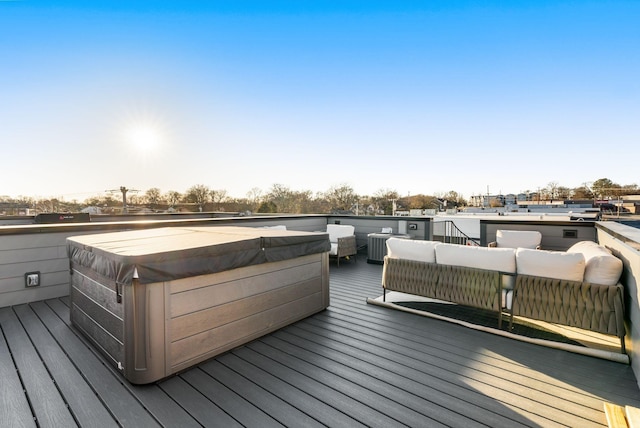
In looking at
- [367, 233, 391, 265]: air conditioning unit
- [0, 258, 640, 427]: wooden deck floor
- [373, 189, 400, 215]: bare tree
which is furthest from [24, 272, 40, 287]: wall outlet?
[373, 189, 400, 215]: bare tree

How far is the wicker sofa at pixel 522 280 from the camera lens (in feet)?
7.58

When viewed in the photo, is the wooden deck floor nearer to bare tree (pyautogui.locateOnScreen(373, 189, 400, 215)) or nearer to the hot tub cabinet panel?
the hot tub cabinet panel

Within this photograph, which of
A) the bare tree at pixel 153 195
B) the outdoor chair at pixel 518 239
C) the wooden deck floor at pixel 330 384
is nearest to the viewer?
the wooden deck floor at pixel 330 384

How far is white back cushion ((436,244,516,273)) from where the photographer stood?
2766 mm

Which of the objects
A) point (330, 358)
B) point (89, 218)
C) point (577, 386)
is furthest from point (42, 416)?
point (89, 218)

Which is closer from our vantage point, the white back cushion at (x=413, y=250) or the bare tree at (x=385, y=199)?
the white back cushion at (x=413, y=250)

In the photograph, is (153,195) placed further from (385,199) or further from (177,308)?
(177,308)

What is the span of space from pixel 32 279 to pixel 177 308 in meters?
2.89

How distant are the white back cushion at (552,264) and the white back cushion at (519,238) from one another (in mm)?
2616

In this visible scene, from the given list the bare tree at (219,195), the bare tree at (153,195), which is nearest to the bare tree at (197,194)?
the bare tree at (219,195)

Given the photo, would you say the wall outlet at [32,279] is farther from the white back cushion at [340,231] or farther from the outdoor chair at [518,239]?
the outdoor chair at [518,239]

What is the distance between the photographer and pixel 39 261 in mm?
3570

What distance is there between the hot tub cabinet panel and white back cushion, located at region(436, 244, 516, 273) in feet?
4.84

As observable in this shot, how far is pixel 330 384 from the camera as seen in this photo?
74.6 inches
